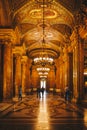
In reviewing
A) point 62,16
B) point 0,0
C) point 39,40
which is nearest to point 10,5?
point 0,0

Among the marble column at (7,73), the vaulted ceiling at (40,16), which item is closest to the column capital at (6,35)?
the marble column at (7,73)

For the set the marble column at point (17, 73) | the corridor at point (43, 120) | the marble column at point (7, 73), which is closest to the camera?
the corridor at point (43, 120)

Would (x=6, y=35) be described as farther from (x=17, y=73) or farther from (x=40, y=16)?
(x=17, y=73)

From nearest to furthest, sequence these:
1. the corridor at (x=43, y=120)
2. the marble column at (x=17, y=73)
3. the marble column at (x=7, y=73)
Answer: the corridor at (x=43, y=120) < the marble column at (x=7, y=73) < the marble column at (x=17, y=73)

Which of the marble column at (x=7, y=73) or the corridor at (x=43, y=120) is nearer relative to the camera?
the corridor at (x=43, y=120)

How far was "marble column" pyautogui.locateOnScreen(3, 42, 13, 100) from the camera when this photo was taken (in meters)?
18.7

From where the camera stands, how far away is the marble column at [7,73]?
734 inches

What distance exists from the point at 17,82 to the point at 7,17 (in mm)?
9371

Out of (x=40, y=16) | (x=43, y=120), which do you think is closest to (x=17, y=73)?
(x=40, y=16)

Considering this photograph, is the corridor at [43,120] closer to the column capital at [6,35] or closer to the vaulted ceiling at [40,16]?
the column capital at [6,35]

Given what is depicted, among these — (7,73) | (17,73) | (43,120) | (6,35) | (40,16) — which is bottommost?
(43,120)

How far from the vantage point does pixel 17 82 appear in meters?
26.4

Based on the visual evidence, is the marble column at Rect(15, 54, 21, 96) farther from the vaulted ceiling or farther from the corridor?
the corridor

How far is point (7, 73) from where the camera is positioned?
18.9 m
